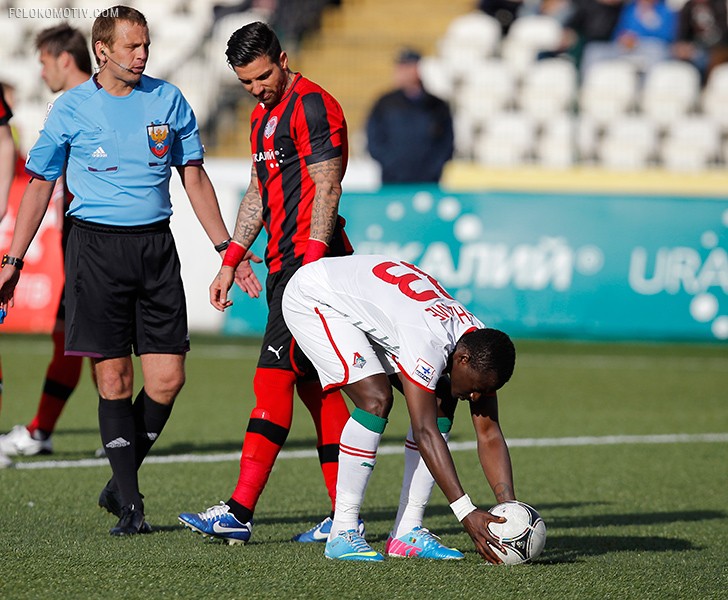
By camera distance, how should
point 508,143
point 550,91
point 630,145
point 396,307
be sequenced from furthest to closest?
point 550,91 → point 508,143 → point 630,145 → point 396,307

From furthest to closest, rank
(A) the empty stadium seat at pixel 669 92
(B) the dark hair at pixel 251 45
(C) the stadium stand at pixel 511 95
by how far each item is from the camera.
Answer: (A) the empty stadium seat at pixel 669 92, (C) the stadium stand at pixel 511 95, (B) the dark hair at pixel 251 45

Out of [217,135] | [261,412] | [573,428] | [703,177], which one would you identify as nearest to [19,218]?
[261,412]

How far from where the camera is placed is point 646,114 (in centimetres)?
1711

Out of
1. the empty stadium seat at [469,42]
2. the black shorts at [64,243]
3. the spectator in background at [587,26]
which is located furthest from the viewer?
the empty stadium seat at [469,42]

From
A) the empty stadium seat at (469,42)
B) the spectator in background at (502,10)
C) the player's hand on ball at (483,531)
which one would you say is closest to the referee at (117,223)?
the player's hand on ball at (483,531)

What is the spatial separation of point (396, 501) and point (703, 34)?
12779 millimetres

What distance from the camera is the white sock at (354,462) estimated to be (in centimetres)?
520

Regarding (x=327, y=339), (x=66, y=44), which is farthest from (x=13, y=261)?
(x=66, y=44)

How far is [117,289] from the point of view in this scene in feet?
18.7

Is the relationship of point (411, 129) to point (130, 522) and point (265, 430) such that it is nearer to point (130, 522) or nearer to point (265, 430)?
point (265, 430)

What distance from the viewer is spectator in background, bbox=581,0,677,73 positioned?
17.7 m

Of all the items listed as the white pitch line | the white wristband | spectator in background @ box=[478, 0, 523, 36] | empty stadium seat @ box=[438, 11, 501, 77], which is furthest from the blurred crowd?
the white wristband

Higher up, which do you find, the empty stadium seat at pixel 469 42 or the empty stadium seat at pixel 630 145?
the empty stadium seat at pixel 469 42

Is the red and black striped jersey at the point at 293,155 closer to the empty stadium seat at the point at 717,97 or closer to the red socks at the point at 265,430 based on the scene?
the red socks at the point at 265,430
